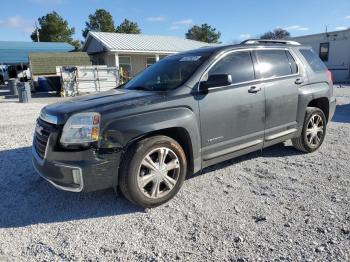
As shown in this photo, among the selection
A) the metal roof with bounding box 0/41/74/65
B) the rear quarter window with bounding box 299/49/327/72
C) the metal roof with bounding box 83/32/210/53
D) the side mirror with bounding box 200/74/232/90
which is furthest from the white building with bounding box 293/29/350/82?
the metal roof with bounding box 0/41/74/65

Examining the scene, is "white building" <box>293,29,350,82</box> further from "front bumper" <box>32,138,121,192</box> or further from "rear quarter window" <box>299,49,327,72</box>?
"front bumper" <box>32,138,121,192</box>

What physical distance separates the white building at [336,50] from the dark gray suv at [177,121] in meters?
21.7

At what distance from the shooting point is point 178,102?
147 inches

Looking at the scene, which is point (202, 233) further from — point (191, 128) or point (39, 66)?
point (39, 66)

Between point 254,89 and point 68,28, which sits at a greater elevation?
point 68,28

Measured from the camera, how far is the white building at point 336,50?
23.7 m

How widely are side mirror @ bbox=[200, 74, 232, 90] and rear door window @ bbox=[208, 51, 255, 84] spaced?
266 millimetres

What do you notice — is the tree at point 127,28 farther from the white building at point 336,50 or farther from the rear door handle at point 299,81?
the rear door handle at point 299,81

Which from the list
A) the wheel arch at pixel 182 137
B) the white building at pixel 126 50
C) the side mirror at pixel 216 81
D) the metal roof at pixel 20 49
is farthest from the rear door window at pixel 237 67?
the metal roof at pixel 20 49

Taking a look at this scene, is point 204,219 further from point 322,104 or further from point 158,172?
point 322,104

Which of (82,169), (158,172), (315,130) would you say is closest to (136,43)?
(315,130)

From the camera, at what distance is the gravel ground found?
2.85 meters

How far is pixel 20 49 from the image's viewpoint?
34.2 meters

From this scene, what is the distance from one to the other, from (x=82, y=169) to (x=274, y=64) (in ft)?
10.7
